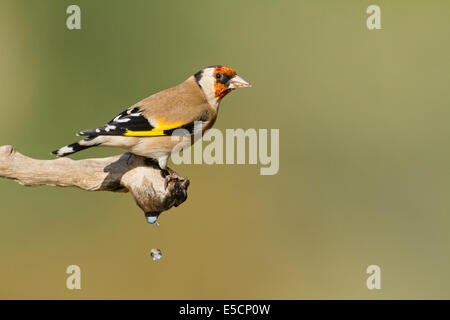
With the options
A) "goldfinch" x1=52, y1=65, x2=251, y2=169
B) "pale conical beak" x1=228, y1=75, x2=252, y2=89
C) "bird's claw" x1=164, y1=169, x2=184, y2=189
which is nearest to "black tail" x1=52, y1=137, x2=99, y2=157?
"goldfinch" x1=52, y1=65, x2=251, y2=169

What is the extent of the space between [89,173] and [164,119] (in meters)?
0.75

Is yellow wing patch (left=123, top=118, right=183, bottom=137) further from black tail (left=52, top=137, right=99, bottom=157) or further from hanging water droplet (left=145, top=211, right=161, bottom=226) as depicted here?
hanging water droplet (left=145, top=211, right=161, bottom=226)

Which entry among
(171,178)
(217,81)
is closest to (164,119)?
(171,178)

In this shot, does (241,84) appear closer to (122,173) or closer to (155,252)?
(122,173)

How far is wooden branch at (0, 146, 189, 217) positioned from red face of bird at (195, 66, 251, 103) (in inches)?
26.6

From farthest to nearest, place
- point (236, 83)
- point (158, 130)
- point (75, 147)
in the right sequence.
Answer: point (236, 83)
point (158, 130)
point (75, 147)

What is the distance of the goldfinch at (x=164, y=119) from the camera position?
4.00 metres

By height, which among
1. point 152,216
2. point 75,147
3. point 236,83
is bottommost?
point 152,216

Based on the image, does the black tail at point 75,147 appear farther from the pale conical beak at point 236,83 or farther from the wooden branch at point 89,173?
the pale conical beak at point 236,83

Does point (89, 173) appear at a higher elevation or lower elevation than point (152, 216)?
higher

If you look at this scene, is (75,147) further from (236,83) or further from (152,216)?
(236,83)

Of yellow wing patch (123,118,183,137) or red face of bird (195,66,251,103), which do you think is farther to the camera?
red face of bird (195,66,251,103)

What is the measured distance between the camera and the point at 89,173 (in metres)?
4.43

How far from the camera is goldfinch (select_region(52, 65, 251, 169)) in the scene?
400cm
